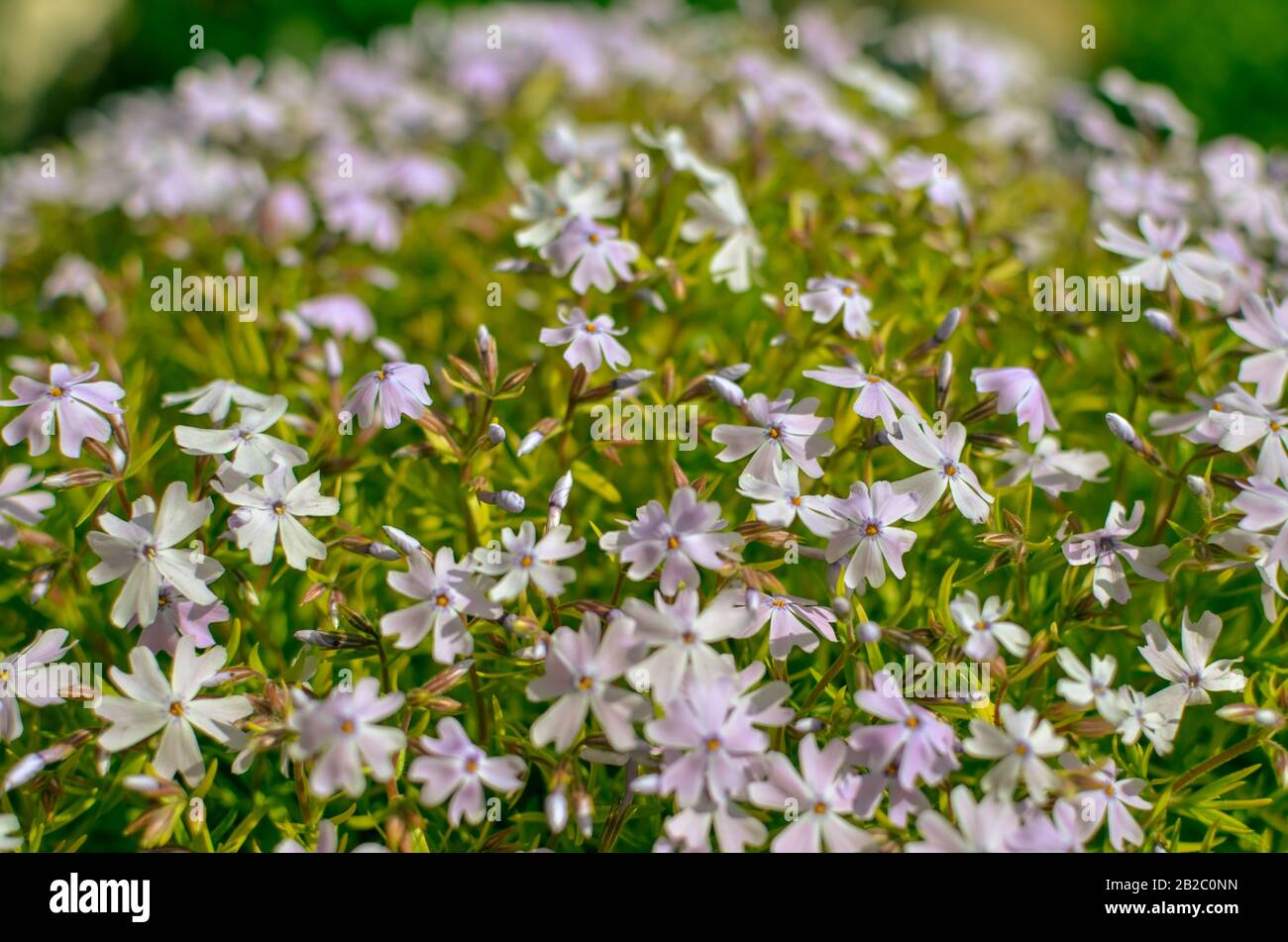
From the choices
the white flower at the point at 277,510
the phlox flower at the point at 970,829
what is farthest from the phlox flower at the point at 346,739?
the phlox flower at the point at 970,829

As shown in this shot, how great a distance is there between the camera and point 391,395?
1.81m

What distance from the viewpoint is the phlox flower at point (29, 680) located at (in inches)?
64.8

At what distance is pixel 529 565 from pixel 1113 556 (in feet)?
3.29

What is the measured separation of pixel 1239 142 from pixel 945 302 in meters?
1.41

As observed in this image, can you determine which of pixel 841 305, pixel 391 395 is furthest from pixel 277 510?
pixel 841 305

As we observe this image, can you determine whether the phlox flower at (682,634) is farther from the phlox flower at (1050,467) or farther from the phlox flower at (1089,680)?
the phlox flower at (1050,467)

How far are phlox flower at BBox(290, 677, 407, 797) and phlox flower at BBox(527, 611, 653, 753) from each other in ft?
0.72

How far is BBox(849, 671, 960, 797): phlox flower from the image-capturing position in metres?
1.50

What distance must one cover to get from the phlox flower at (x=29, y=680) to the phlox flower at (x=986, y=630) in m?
1.49

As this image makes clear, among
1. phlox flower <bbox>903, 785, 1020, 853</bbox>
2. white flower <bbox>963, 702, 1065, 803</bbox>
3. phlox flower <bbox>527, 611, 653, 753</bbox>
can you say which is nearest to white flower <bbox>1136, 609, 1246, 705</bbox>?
white flower <bbox>963, 702, 1065, 803</bbox>

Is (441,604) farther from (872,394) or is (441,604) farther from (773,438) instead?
(872,394)
